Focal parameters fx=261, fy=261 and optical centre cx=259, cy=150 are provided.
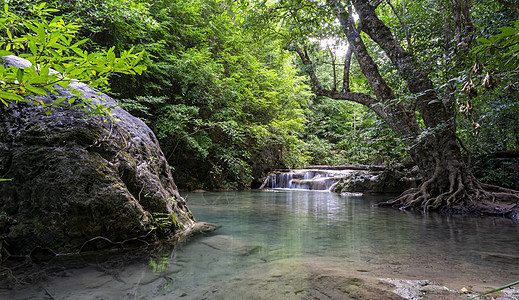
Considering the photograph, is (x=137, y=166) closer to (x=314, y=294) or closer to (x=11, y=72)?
(x=11, y=72)

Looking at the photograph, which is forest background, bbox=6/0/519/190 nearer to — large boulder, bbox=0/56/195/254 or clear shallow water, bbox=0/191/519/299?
clear shallow water, bbox=0/191/519/299

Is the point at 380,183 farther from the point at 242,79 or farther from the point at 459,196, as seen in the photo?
the point at 242,79

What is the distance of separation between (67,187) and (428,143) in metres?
7.05

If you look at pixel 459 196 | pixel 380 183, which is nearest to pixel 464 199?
pixel 459 196

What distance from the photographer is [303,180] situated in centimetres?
1287

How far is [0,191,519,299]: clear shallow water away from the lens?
1.86 m

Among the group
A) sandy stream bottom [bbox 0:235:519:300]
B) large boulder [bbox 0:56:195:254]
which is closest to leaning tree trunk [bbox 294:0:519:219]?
sandy stream bottom [bbox 0:235:519:300]

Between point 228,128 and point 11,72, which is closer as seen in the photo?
point 11,72

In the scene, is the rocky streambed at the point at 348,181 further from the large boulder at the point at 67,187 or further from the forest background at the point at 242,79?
the large boulder at the point at 67,187

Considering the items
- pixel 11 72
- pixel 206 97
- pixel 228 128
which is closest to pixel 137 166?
pixel 11 72

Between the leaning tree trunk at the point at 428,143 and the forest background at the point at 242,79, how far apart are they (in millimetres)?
373

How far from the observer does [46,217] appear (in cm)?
242

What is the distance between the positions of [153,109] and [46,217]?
26.5ft

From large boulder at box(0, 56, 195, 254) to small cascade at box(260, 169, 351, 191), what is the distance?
32.8 feet
